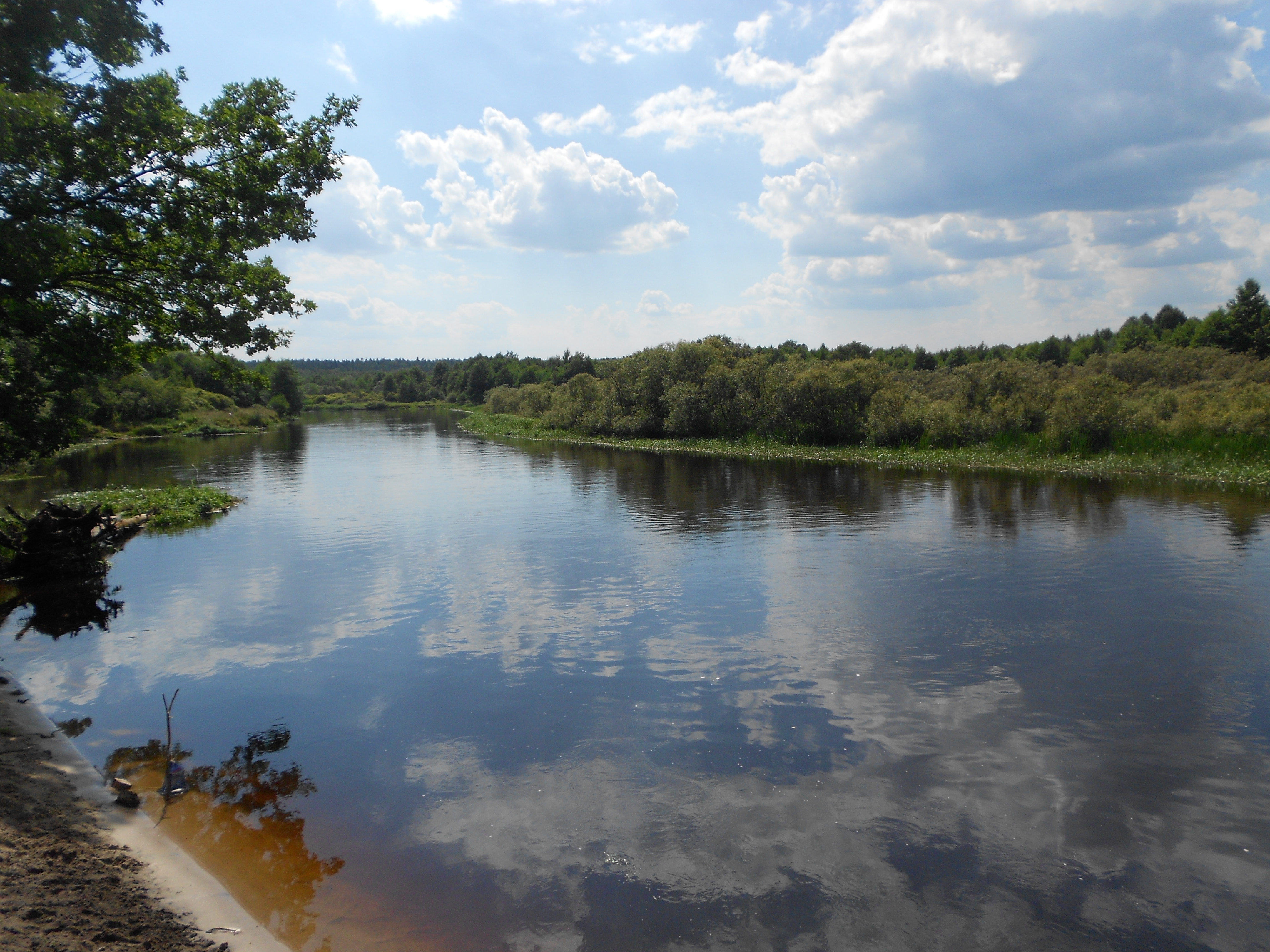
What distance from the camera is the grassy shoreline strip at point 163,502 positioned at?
32.8 meters

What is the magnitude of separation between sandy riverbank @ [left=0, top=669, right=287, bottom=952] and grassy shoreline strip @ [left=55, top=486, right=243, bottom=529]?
24456 mm

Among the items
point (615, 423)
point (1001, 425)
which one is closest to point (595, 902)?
point (1001, 425)

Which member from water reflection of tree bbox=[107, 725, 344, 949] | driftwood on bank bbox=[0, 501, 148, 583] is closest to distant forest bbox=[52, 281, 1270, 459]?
driftwood on bank bbox=[0, 501, 148, 583]

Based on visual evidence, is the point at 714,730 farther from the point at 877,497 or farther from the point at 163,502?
the point at 163,502

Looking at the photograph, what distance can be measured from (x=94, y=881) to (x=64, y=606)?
1678cm

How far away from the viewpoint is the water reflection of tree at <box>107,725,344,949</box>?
26.9 feet

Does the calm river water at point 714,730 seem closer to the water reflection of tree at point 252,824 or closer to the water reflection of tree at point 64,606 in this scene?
the water reflection of tree at point 252,824

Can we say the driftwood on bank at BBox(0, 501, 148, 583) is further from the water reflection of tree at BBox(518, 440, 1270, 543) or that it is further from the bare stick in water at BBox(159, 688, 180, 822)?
the water reflection of tree at BBox(518, 440, 1270, 543)

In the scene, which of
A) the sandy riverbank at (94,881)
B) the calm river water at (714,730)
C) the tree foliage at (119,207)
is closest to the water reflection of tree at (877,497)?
the calm river water at (714,730)

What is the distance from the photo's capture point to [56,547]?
2314cm

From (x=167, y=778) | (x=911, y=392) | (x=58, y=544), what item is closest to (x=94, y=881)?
(x=167, y=778)

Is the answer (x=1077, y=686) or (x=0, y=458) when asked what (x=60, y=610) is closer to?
(x=0, y=458)

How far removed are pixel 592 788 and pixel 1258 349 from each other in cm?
7879

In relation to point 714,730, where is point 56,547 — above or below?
above
